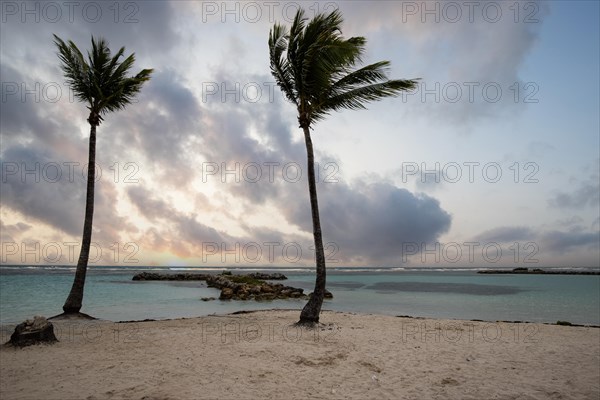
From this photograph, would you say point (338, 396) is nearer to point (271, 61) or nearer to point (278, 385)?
point (278, 385)

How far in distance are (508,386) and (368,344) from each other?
3.97 metres

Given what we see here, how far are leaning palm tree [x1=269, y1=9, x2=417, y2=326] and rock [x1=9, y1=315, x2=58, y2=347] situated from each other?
26.5 feet

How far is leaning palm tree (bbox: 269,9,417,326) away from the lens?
486 inches

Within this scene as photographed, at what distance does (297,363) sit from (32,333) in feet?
25.0

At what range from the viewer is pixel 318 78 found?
12.9m

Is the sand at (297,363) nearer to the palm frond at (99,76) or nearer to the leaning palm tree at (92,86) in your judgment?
the leaning palm tree at (92,86)

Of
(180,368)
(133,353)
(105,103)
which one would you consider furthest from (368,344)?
(105,103)

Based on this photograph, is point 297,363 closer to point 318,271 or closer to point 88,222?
point 318,271

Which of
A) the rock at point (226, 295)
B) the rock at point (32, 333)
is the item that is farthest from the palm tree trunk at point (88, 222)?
the rock at point (226, 295)

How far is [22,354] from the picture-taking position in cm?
851

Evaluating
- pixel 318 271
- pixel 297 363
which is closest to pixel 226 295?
pixel 318 271

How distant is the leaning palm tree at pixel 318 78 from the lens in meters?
12.4

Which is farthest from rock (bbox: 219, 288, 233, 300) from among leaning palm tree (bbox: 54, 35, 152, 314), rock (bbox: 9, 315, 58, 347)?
rock (bbox: 9, 315, 58, 347)

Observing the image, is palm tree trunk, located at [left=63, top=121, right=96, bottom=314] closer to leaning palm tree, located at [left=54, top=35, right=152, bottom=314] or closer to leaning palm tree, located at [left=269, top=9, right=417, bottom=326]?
leaning palm tree, located at [left=54, top=35, right=152, bottom=314]
